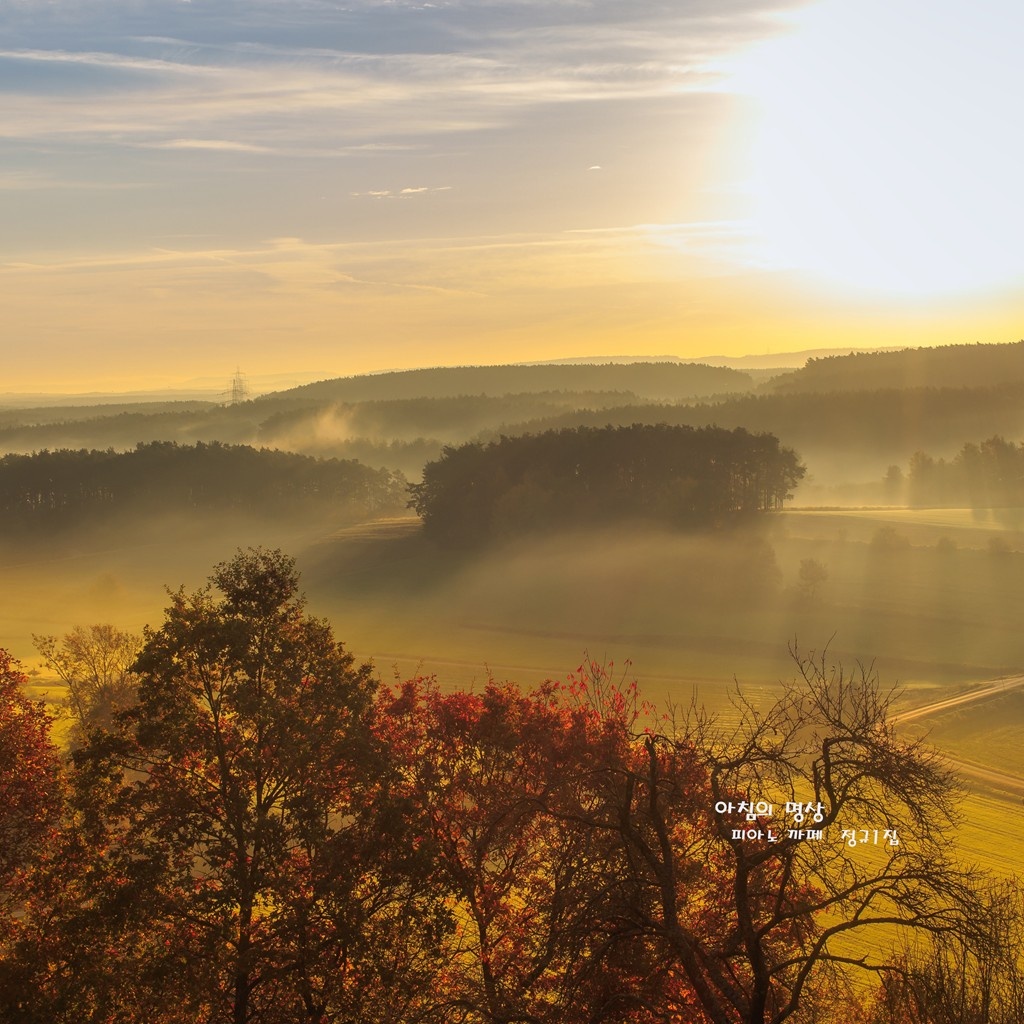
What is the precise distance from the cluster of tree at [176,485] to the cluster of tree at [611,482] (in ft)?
139

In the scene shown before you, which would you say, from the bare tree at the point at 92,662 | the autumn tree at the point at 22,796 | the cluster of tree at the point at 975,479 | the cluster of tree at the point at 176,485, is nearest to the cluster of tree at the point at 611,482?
the cluster of tree at the point at 176,485

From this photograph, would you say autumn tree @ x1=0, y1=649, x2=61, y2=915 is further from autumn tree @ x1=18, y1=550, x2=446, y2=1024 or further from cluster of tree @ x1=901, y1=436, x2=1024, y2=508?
cluster of tree @ x1=901, y1=436, x2=1024, y2=508

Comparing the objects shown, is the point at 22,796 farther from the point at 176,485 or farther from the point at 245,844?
the point at 176,485

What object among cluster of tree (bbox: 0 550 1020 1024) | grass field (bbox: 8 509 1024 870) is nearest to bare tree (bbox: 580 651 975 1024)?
cluster of tree (bbox: 0 550 1020 1024)

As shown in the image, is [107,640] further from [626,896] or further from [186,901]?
[626,896]

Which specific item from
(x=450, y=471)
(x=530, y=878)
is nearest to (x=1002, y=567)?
(x=450, y=471)

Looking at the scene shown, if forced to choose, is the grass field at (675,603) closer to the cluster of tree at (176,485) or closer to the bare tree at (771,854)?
the cluster of tree at (176,485)

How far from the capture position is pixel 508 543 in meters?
115

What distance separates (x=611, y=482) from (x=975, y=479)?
223 ft

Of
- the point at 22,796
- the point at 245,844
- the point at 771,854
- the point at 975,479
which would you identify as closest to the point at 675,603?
the point at 22,796

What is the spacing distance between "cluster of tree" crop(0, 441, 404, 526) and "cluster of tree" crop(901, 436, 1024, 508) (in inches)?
3513

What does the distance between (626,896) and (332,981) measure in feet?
22.8

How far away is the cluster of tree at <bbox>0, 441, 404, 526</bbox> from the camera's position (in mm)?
160375

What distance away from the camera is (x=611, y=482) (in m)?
120
